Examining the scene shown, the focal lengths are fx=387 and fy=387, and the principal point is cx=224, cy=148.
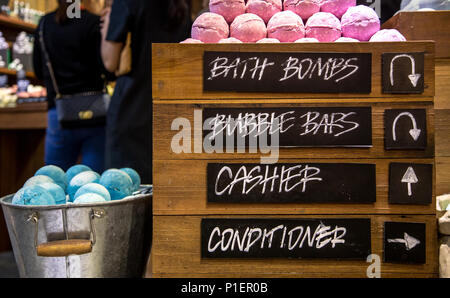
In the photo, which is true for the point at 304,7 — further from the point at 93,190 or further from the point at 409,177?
the point at 93,190

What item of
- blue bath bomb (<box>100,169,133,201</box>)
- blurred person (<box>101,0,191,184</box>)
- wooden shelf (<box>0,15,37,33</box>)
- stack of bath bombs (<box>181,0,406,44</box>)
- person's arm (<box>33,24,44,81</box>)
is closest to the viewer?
stack of bath bombs (<box>181,0,406,44</box>)

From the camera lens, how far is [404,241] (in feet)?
3.13

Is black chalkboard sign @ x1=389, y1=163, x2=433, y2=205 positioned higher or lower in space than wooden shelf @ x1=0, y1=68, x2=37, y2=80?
lower

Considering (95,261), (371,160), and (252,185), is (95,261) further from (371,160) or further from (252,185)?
(371,160)

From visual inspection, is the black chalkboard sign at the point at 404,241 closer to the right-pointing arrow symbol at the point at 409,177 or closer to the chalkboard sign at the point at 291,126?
the right-pointing arrow symbol at the point at 409,177

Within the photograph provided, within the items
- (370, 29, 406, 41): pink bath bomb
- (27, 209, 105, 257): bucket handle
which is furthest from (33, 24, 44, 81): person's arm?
(370, 29, 406, 41): pink bath bomb

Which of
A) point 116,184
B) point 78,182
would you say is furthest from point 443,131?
point 78,182

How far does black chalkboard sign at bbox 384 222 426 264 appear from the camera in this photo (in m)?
0.95

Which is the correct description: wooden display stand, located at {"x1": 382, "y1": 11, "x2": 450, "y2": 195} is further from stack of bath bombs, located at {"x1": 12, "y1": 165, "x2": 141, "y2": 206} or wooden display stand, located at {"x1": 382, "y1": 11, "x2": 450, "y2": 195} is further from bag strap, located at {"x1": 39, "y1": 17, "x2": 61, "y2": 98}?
bag strap, located at {"x1": 39, "y1": 17, "x2": 61, "y2": 98}

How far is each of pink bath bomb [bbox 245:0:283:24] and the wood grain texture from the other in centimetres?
36

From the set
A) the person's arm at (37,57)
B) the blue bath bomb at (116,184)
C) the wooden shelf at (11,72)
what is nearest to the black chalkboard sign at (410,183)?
the blue bath bomb at (116,184)

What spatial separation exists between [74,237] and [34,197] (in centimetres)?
14

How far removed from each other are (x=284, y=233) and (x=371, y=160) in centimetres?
28
